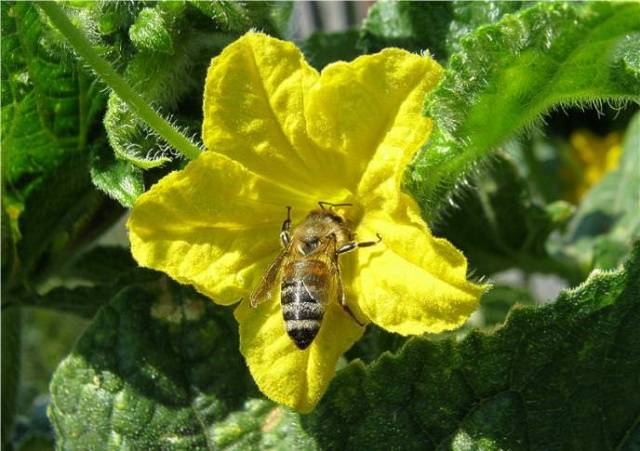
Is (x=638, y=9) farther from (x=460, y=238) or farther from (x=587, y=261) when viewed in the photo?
(x=587, y=261)

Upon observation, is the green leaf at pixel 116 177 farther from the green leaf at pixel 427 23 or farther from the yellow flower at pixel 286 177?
the green leaf at pixel 427 23

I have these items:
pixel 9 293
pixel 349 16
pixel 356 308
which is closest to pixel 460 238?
pixel 356 308

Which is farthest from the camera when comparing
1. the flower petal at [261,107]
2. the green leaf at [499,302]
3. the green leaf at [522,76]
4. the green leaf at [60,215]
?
the green leaf at [499,302]

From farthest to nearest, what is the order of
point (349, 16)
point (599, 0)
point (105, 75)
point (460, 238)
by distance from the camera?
point (349, 16) < point (460, 238) < point (105, 75) < point (599, 0)

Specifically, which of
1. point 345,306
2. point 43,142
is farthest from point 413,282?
point 43,142

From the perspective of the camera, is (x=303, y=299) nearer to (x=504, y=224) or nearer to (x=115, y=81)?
(x=115, y=81)

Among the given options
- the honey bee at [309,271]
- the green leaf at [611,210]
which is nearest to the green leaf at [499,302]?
the green leaf at [611,210]
